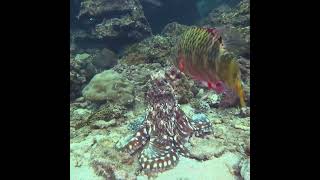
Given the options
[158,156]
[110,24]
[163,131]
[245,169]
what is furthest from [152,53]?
[245,169]

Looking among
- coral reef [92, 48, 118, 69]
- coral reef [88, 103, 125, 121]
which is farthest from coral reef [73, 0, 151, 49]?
coral reef [88, 103, 125, 121]

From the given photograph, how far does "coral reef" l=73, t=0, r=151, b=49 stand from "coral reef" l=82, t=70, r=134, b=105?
7508mm

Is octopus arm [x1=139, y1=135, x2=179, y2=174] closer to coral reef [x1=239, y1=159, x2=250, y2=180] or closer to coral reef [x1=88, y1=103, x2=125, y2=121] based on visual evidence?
coral reef [x1=239, y1=159, x2=250, y2=180]

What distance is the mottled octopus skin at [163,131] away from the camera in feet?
14.4

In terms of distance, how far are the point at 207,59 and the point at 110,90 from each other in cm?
461

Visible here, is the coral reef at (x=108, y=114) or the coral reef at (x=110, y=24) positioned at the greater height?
the coral reef at (x=110, y=24)

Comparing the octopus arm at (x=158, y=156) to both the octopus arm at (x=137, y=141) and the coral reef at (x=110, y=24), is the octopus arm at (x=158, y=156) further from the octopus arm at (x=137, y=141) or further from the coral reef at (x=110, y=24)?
the coral reef at (x=110, y=24)

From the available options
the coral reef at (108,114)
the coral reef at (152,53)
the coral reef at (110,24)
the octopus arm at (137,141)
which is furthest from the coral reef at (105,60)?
the octopus arm at (137,141)

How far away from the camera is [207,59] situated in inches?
130

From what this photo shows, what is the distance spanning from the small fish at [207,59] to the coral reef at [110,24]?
473 inches

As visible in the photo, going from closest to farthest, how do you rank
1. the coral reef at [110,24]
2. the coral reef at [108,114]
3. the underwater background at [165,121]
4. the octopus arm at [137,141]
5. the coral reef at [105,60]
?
the underwater background at [165,121]
the octopus arm at [137,141]
the coral reef at [108,114]
the coral reef at [105,60]
the coral reef at [110,24]
